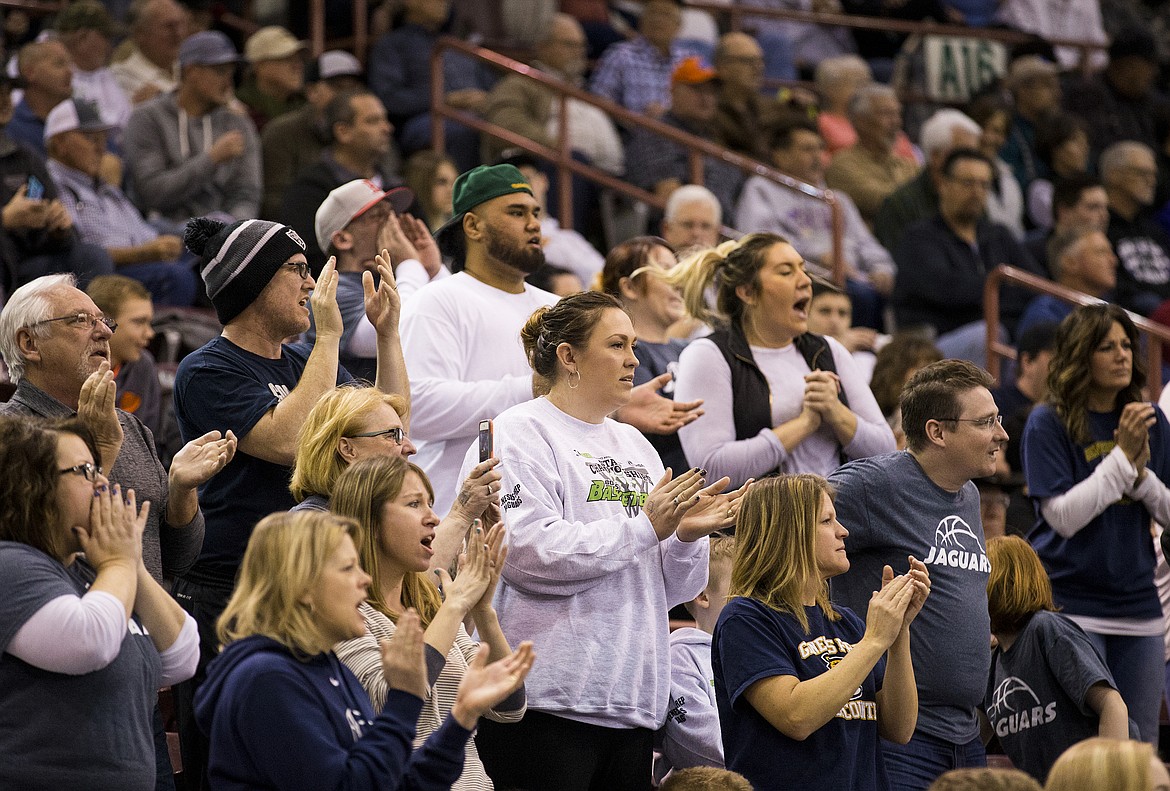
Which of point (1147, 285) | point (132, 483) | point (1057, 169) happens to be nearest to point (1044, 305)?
point (1147, 285)

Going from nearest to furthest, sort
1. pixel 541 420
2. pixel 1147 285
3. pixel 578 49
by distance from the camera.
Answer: pixel 541 420, pixel 1147 285, pixel 578 49

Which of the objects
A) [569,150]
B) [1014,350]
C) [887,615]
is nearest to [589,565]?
[887,615]

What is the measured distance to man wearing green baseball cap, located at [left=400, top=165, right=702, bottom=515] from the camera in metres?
5.00

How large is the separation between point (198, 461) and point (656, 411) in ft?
5.32

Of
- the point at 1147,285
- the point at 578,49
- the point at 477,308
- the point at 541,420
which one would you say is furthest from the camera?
the point at 578,49

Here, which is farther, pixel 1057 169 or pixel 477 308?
pixel 1057 169

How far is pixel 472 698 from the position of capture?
10.3 ft

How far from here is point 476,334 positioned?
5.27 meters

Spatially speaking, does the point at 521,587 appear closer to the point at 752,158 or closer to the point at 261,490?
the point at 261,490

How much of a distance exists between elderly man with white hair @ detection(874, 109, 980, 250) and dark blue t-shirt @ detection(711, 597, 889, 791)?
6.29 meters

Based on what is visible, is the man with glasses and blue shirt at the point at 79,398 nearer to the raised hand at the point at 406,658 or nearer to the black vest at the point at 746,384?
the raised hand at the point at 406,658

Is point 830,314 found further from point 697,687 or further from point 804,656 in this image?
point 804,656

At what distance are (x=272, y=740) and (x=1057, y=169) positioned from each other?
10.3 m

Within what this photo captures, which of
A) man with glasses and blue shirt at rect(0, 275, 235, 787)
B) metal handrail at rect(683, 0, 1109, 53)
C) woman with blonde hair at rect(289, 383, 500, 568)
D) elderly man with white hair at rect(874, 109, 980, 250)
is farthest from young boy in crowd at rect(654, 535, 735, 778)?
metal handrail at rect(683, 0, 1109, 53)
